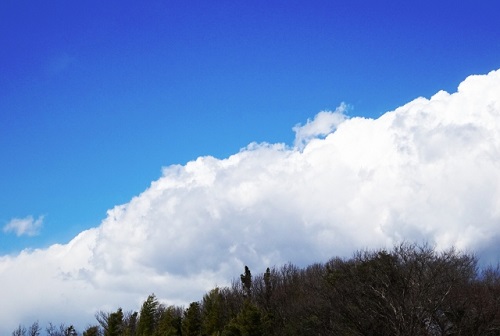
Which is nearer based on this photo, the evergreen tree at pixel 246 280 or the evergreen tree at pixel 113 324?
the evergreen tree at pixel 113 324

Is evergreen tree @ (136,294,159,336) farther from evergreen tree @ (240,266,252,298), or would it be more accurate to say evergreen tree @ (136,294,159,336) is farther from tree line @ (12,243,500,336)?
evergreen tree @ (240,266,252,298)

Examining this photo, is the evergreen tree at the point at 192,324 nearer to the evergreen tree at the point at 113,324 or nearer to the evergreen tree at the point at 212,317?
the evergreen tree at the point at 212,317

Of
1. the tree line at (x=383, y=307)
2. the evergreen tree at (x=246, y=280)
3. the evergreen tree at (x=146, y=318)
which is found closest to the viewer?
the tree line at (x=383, y=307)

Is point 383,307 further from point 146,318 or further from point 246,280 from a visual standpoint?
Answer: point 246,280

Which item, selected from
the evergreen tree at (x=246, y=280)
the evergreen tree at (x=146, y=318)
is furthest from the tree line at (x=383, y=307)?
the evergreen tree at (x=246, y=280)

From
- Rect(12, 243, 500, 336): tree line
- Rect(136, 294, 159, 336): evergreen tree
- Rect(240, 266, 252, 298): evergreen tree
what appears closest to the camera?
Rect(12, 243, 500, 336): tree line

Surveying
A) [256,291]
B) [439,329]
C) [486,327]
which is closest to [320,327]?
[439,329]

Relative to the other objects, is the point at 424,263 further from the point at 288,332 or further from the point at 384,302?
the point at 288,332

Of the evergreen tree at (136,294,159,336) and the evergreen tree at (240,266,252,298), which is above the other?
the evergreen tree at (240,266,252,298)

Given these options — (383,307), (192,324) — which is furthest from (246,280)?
(383,307)

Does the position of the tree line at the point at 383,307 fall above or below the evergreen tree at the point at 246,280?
below

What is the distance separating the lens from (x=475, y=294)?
168 ft

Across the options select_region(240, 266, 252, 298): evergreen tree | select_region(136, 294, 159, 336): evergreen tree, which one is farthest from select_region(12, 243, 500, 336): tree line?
select_region(240, 266, 252, 298): evergreen tree

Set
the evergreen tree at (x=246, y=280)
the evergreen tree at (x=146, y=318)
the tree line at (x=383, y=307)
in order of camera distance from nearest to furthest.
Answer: the tree line at (x=383, y=307), the evergreen tree at (x=146, y=318), the evergreen tree at (x=246, y=280)
